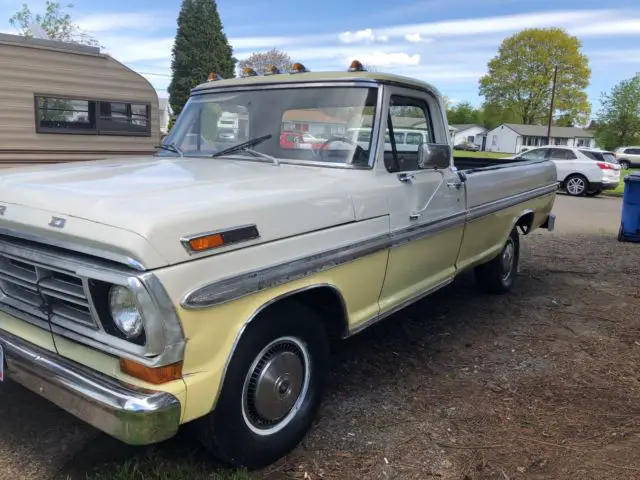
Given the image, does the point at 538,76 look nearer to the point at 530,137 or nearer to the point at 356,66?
the point at 530,137

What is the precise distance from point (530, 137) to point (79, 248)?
248 feet

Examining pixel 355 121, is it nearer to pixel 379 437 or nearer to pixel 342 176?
pixel 342 176

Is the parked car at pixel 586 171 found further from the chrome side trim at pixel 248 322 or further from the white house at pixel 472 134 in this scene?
the white house at pixel 472 134

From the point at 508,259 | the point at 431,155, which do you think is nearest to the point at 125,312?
the point at 431,155

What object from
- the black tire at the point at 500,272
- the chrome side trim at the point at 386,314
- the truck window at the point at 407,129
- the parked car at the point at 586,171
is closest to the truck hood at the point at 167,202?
the truck window at the point at 407,129

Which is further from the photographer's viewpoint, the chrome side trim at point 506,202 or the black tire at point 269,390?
the chrome side trim at point 506,202

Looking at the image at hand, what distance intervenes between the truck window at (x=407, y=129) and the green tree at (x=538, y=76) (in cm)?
7346

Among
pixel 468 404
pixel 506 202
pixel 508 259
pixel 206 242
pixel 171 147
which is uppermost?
pixel 171 147

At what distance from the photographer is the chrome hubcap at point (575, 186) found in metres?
18.3

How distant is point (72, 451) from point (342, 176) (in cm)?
208

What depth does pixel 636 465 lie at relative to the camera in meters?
2.94

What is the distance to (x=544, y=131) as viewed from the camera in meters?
71.2

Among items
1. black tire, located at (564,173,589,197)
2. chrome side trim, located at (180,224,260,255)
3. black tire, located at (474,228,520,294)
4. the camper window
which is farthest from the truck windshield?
black tire, located at (564,173,589,197)

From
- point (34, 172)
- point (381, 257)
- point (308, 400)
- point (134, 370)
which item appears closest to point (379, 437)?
point (308, 400)
